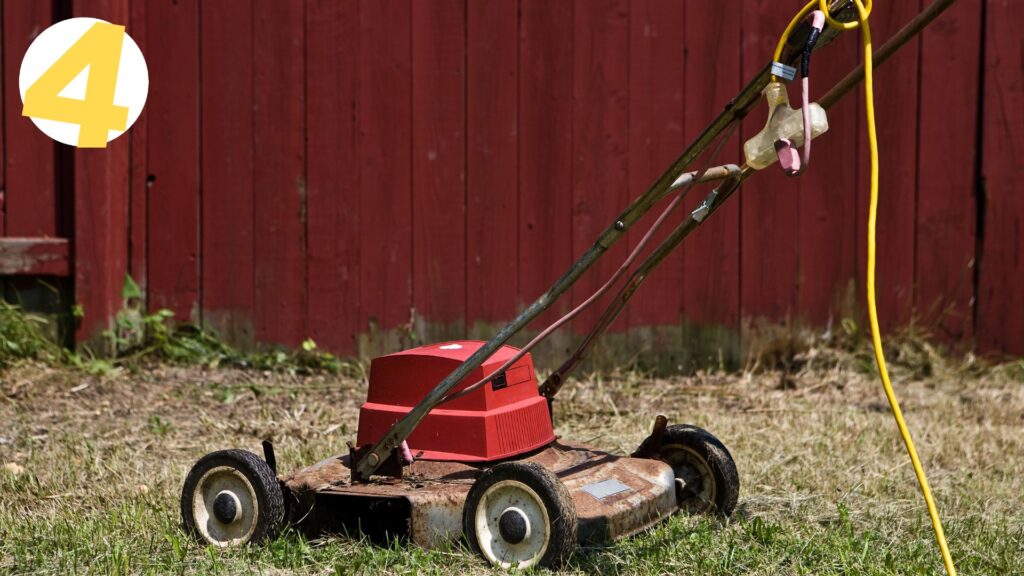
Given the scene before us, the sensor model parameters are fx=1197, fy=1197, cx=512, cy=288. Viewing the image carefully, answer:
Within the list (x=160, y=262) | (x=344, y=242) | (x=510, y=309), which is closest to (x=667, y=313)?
(x=510, y=309)

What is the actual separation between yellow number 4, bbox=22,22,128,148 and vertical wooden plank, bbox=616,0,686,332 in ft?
6.77

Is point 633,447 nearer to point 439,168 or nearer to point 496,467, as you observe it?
point 496,467

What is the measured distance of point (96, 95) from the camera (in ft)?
15.2

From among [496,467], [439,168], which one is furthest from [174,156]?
[496,467]

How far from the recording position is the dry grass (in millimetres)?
2699

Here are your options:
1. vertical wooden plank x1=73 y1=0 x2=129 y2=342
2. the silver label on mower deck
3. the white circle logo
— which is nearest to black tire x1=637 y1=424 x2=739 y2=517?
the silver label on mower deck

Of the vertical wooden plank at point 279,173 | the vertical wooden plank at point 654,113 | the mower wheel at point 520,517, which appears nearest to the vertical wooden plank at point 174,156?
the vertical wooden plank at point 279,173

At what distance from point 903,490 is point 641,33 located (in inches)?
91.6

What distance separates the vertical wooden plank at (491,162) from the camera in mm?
4898

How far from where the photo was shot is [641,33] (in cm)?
494

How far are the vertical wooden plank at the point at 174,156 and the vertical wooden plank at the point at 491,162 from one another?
1.12 meters

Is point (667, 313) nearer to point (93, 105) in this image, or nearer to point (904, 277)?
point (904, 277)

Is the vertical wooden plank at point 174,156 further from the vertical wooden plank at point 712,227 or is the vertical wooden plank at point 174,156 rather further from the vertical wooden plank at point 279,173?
the vertical wooden plank at point 712,227

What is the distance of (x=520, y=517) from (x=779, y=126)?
100cm
